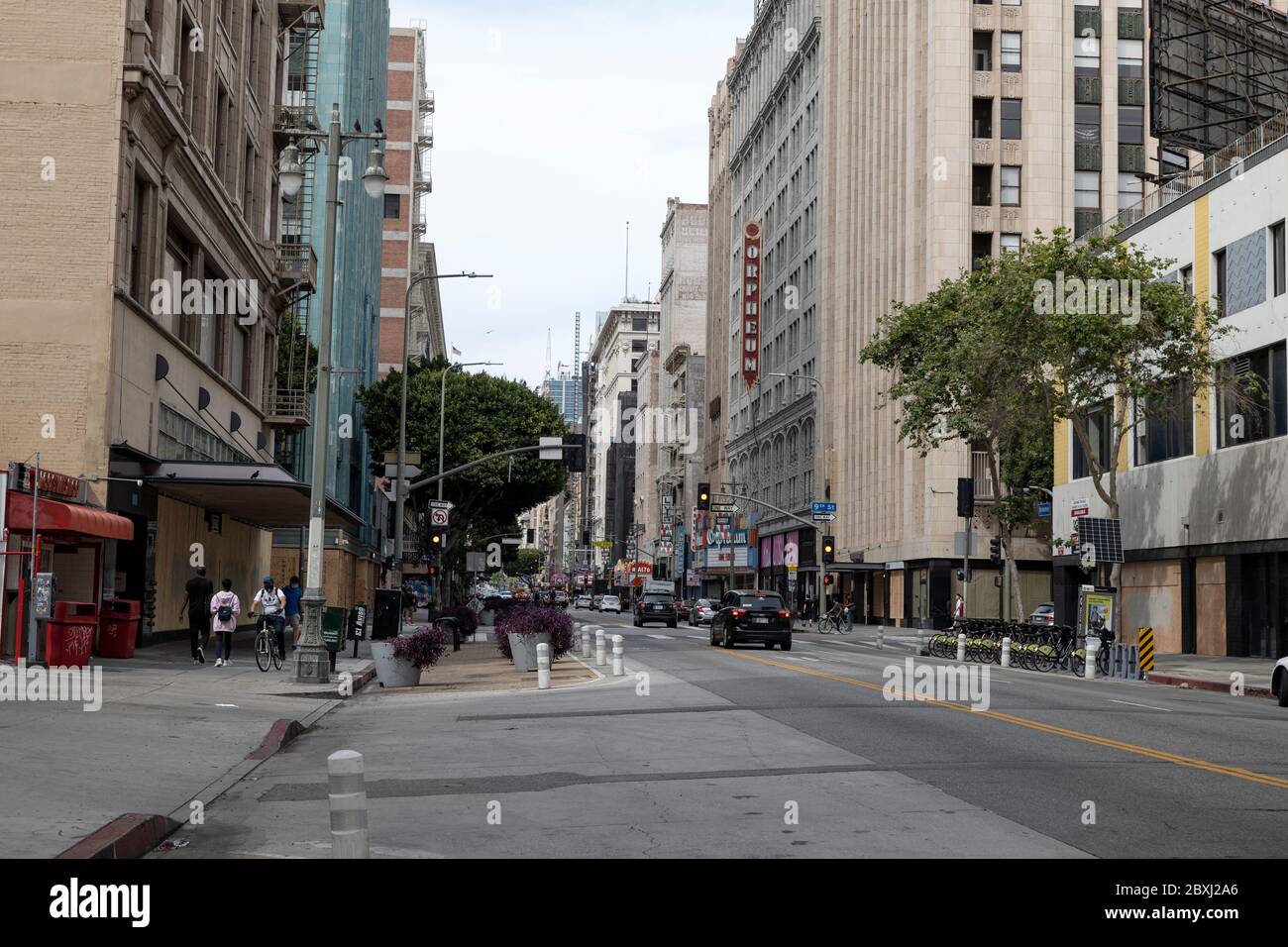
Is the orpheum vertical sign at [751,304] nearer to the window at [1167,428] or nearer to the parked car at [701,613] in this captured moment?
the parked car at [701,613]

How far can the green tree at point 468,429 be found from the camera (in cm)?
7006

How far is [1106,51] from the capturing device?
68062 mm

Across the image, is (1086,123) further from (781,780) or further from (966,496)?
(781,780)

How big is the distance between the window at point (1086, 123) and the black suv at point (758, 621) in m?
38.4

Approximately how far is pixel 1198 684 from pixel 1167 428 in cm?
1496

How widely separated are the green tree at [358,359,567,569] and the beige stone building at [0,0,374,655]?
1240 inches

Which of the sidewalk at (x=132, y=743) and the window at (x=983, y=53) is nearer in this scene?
the sidewalk at (x=132, y=743)

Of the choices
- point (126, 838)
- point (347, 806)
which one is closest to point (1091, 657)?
point (126, 838)

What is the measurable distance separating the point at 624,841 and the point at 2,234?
900 inches

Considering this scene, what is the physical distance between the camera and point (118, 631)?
27.2 meters

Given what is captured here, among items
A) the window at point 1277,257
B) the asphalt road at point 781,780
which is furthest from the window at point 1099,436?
the asphalt road at point 781,780
